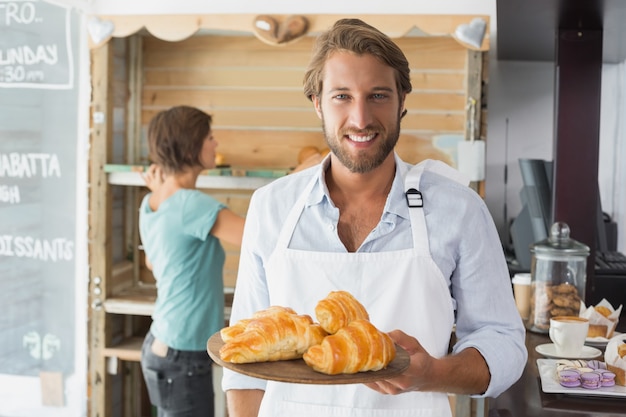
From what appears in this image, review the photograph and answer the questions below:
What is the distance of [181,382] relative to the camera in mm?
2754

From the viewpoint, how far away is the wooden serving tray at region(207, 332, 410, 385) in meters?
1.15

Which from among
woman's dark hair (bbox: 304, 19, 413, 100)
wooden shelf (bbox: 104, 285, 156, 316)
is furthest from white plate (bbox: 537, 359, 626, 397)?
wooden shelf (bbox: 104, 285, 156, 316)

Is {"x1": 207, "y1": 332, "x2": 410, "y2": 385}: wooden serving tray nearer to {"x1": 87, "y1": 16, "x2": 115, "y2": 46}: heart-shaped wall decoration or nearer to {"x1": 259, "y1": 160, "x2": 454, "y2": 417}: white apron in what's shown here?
{"x1": 259, "y1": 160, "x2": 454, "y2": 417}: white apron

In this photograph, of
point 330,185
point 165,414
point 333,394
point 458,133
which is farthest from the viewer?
point 458,133

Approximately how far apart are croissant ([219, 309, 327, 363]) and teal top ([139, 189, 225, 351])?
60.2 inches

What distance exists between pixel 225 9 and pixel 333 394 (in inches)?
105

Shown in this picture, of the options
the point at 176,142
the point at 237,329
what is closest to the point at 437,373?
the point at 237,329

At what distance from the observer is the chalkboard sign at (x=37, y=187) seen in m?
3.61

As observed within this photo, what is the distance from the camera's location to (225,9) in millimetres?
3883

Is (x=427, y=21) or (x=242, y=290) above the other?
(x=427, y=21)

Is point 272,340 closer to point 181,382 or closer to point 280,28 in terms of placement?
point 181,382

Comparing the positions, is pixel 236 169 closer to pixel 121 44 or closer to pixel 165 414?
pixel 121 44

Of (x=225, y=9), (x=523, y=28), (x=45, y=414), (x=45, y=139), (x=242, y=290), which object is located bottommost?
(x=45, y=414)

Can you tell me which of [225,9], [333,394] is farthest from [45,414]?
[333,394]
